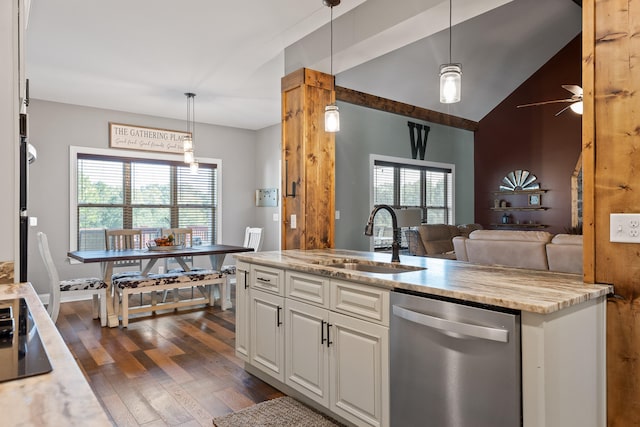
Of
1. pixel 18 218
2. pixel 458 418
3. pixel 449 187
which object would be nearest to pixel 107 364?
pixel 18 218

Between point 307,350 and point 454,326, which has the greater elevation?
point 454,326

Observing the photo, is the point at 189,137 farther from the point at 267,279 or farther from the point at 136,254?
the point at 267,279

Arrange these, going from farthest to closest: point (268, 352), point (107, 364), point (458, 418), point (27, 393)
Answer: point (107, 364), point (268, 352), point (458, 418), point (27, 393)

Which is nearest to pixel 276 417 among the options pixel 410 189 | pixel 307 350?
pixel 307 350

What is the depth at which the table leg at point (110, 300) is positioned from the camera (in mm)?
4336

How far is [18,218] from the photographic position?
66.3 inches

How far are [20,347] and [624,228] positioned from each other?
2.01 metres

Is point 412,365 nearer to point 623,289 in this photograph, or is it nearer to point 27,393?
point 623,289

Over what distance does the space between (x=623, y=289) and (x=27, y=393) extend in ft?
6.40

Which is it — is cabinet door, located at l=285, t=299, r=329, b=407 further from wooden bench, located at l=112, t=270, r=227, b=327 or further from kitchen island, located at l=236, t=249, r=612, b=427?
wooden bench, located at l=112, t=270, r=227, b=327

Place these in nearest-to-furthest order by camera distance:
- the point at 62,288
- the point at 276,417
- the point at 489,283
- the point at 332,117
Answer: the point at 489,283 → the point at 276,417 → the point at 332,117 → the point at 62,288

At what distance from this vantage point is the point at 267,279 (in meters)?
2.78

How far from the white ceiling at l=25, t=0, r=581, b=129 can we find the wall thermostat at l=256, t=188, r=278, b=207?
1086 mm

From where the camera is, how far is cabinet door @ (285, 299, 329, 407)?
2.31 metres
